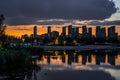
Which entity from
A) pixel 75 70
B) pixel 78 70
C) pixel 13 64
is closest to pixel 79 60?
pixel 78 70

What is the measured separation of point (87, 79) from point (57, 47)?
443 feet


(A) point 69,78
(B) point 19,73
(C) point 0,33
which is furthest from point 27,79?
(C) point 0,33

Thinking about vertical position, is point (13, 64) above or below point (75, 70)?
above

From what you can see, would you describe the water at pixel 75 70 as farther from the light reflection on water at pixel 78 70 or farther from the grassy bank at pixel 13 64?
the grassy bank at pixel 13 64

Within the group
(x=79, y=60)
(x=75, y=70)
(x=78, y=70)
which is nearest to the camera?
(x=75, y=70)

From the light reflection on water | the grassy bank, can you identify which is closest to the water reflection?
the light reflection on water

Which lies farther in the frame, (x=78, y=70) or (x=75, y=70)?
(x=78, y=70)

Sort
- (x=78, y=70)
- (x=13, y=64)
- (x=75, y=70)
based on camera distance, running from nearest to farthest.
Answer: (x=13, y=64), (x=75, y=70), (x=78, y=70)

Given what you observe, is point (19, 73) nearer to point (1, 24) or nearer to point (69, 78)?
point (69, 78)

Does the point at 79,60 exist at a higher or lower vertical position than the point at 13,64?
lower

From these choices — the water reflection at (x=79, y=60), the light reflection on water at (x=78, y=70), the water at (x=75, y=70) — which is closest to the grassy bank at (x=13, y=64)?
the water at (x=75, y=70)

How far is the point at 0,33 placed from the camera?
84.8 meters

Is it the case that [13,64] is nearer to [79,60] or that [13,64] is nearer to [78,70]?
[78,70]

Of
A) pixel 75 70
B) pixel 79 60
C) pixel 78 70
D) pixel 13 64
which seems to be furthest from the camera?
pixel 79 60
